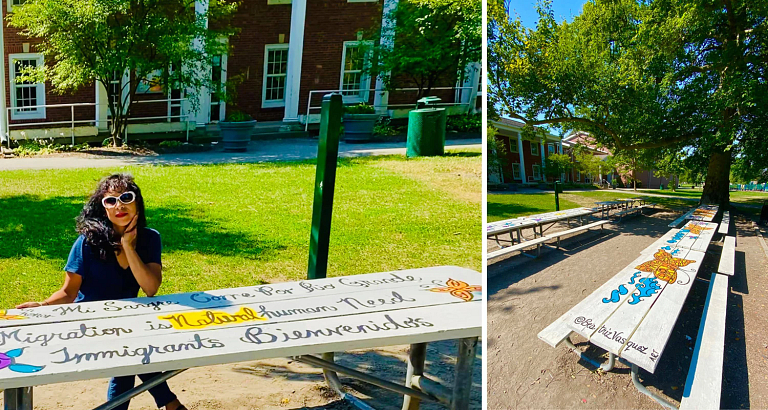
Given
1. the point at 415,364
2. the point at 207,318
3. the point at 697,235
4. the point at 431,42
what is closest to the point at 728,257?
the point at 697,235

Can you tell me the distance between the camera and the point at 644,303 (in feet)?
5.98

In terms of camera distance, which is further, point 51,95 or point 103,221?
point 51,95

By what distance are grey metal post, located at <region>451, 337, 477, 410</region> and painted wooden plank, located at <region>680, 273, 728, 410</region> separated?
62 centimetres

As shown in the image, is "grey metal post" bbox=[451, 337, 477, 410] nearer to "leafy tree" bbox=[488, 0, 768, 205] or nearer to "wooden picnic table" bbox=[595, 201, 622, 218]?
"wooden picnic table" bbox=[595, 201, 622, 218]

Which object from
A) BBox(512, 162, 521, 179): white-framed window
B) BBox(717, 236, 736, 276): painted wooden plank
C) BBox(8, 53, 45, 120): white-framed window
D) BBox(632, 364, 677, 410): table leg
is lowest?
BBox(632, 364, 677, 410): table leg

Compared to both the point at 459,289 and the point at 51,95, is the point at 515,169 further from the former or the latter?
the point at 51,95

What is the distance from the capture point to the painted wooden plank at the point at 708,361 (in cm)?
169

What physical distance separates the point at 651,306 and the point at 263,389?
160 centimetres

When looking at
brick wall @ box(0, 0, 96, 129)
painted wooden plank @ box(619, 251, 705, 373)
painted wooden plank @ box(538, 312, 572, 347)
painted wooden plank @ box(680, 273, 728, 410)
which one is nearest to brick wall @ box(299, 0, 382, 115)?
brick wall @ box(0, 0, 96, 129)

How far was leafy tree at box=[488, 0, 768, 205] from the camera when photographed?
5.87 feet

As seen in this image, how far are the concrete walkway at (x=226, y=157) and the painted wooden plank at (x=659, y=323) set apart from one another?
10.9 feet

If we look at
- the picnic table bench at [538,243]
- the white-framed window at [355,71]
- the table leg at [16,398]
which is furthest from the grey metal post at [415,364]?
the white-framed window at [355,71]

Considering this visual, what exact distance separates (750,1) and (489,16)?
820 mm

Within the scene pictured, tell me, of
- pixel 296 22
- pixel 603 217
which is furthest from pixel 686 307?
pixel 296 22
